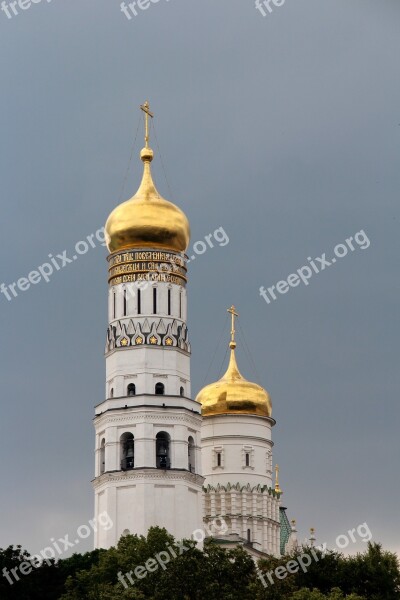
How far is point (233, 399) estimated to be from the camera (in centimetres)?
7069

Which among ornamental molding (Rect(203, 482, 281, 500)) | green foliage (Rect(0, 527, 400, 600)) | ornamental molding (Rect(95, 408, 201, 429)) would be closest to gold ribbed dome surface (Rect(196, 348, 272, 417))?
ornamental molding (Rect(203, 482, 281, 500))

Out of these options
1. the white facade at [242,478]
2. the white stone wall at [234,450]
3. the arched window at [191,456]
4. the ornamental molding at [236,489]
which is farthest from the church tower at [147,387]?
the white stone wall at [234,450]

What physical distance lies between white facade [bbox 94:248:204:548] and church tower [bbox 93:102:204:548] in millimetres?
36

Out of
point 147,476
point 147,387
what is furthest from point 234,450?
point 147,476

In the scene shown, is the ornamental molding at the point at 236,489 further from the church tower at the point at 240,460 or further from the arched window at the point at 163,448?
the arched window at the point at 163,448

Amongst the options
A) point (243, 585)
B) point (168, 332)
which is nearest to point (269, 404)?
point (168, 332)

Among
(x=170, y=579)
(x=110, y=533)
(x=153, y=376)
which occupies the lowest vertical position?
(x=170, y=579)

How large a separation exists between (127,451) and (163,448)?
1308mm

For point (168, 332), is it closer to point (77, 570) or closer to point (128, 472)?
point (128, 472)

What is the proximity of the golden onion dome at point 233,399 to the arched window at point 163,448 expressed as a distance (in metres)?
10.3

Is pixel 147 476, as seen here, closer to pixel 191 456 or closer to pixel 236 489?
pixel 191 456

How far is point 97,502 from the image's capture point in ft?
199

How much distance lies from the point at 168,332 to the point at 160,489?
5.88 meters

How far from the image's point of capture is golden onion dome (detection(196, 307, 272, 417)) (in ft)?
232
